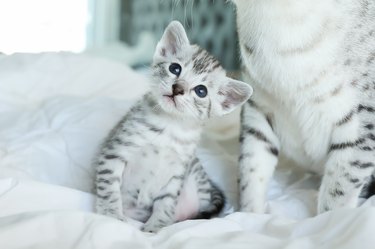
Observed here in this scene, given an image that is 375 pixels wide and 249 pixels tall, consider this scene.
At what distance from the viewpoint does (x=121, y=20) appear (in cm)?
408

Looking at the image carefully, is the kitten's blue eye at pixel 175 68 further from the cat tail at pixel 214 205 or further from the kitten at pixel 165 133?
the cat tail at pixel 214 205

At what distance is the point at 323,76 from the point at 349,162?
0.76 ft

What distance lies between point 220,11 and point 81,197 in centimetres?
211

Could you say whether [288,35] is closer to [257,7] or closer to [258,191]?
[257,7]

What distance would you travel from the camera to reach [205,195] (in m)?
1.83

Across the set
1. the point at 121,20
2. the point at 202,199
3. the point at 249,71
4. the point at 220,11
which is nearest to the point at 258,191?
the point at 202,199

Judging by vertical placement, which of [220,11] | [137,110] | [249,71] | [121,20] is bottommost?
[121,20]

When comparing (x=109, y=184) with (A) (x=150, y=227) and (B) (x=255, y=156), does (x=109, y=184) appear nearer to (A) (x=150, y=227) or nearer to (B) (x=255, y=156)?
(A) (x=150, y=227)

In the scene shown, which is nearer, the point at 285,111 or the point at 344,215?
the point at 344,215

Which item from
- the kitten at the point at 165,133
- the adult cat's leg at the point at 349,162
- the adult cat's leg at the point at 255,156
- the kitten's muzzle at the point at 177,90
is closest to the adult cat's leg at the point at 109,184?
the kitten at the point at 165,133

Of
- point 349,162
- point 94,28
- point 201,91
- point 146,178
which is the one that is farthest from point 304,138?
point 94,28

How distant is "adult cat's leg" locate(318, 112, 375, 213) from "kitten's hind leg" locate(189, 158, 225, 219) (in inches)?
11.8

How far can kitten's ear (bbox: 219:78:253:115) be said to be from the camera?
5.45ft

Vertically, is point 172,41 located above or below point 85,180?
above
